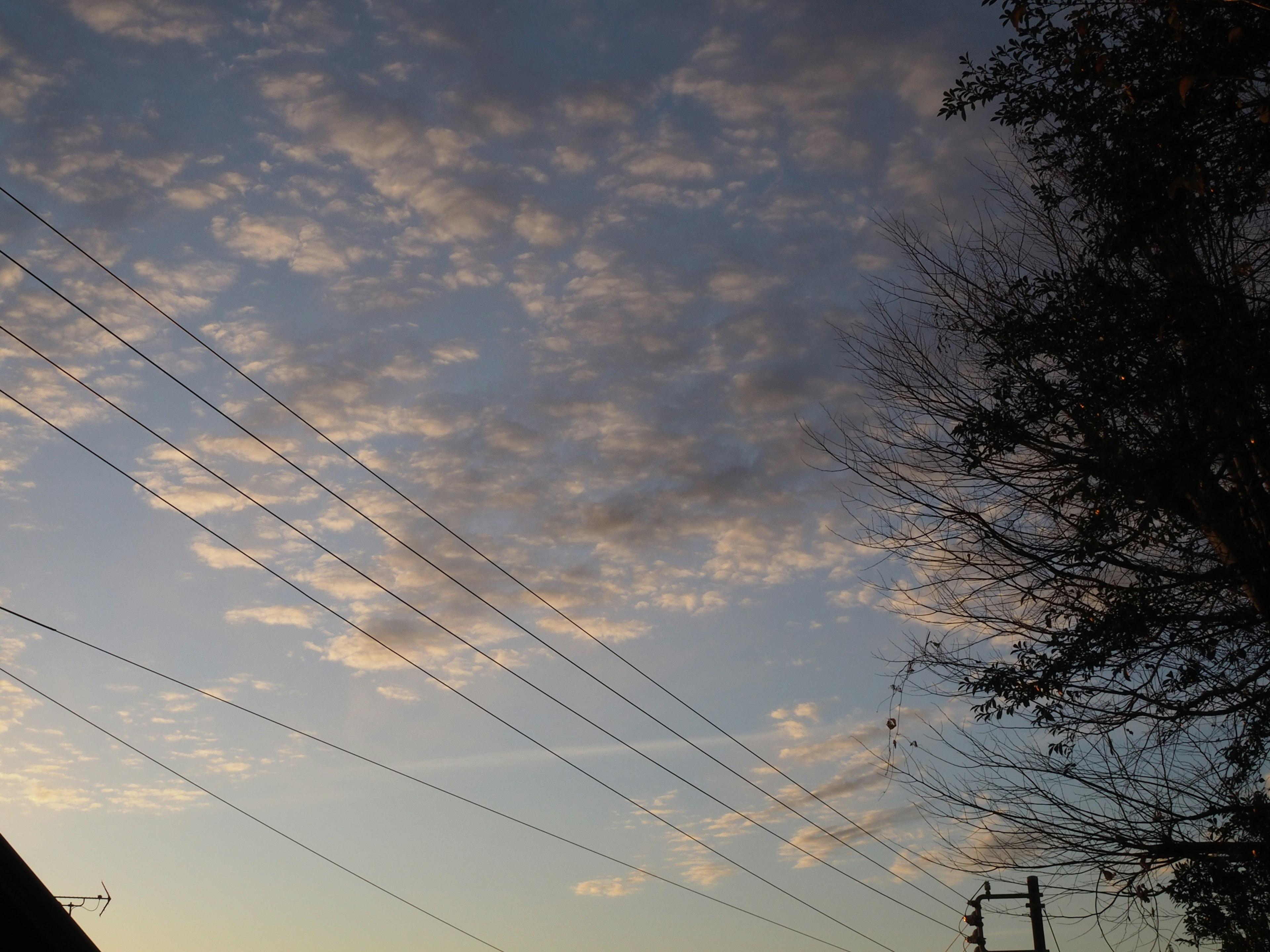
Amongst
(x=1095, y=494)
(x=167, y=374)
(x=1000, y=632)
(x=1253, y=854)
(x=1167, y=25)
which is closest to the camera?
(x=1167, y=25)

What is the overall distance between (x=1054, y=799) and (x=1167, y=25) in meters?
6.71

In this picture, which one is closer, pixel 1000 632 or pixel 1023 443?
pixel 1023 443

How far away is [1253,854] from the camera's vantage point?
8695 millimetres

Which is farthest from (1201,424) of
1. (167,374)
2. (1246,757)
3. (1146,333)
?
(167,374)

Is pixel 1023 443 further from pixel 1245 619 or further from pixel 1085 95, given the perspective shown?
pixel 1085 95

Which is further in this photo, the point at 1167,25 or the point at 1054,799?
the point at 1054,799

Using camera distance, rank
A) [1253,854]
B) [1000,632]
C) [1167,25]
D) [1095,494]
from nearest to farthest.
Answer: [1167,25] < [1095,494] < [1253,854] < [1000,632]

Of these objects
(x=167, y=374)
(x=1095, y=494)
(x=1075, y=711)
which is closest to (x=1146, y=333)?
(x=1095, y=494)

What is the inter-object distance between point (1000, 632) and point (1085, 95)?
16.1 ft

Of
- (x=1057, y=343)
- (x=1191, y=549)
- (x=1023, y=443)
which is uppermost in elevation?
(x=1057, y=343)

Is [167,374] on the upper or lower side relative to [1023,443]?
upper

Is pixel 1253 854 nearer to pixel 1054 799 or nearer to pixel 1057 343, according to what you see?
pixel 1054 799

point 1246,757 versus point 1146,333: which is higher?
point 1146,333

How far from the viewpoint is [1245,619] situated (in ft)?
27.6
